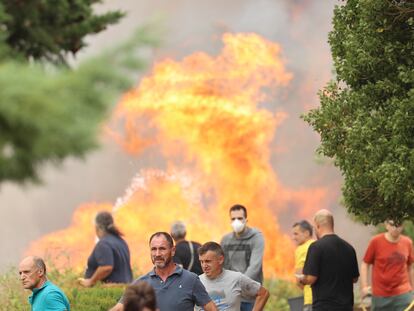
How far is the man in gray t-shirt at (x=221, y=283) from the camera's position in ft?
33.0

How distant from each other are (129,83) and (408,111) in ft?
26.3

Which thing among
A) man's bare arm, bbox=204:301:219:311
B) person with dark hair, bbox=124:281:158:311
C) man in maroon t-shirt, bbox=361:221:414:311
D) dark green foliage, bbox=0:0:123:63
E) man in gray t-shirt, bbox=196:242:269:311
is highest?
dark green foliage, bbox=0:0:123:63

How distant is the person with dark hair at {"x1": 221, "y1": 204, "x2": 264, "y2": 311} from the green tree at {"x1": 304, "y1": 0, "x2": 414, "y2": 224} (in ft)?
5.74

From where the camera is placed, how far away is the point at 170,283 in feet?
30.1

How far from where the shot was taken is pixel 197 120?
97.5 feet

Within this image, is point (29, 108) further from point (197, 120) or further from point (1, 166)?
point (197, 120)

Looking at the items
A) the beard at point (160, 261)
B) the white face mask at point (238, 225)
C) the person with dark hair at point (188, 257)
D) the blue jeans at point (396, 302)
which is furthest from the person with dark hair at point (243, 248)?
the beard at point (160, 261)

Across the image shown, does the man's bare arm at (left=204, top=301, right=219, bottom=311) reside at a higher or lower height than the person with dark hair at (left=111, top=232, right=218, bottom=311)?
lower

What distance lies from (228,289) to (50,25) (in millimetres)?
3056

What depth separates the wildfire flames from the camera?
29.6m

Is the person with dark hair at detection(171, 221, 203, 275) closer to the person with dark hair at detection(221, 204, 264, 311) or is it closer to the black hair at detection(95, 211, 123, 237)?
the person with dark hair at detection(221, 204, 264, 311)

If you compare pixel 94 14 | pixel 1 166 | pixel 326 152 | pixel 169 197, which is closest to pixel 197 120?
pixel 169 197

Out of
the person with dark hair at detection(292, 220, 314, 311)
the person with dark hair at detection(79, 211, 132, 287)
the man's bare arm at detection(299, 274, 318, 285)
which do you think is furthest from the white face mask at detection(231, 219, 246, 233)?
the man's bare arm at detection(299, 274, 318, 285)

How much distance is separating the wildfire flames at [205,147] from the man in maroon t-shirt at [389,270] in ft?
46.3
